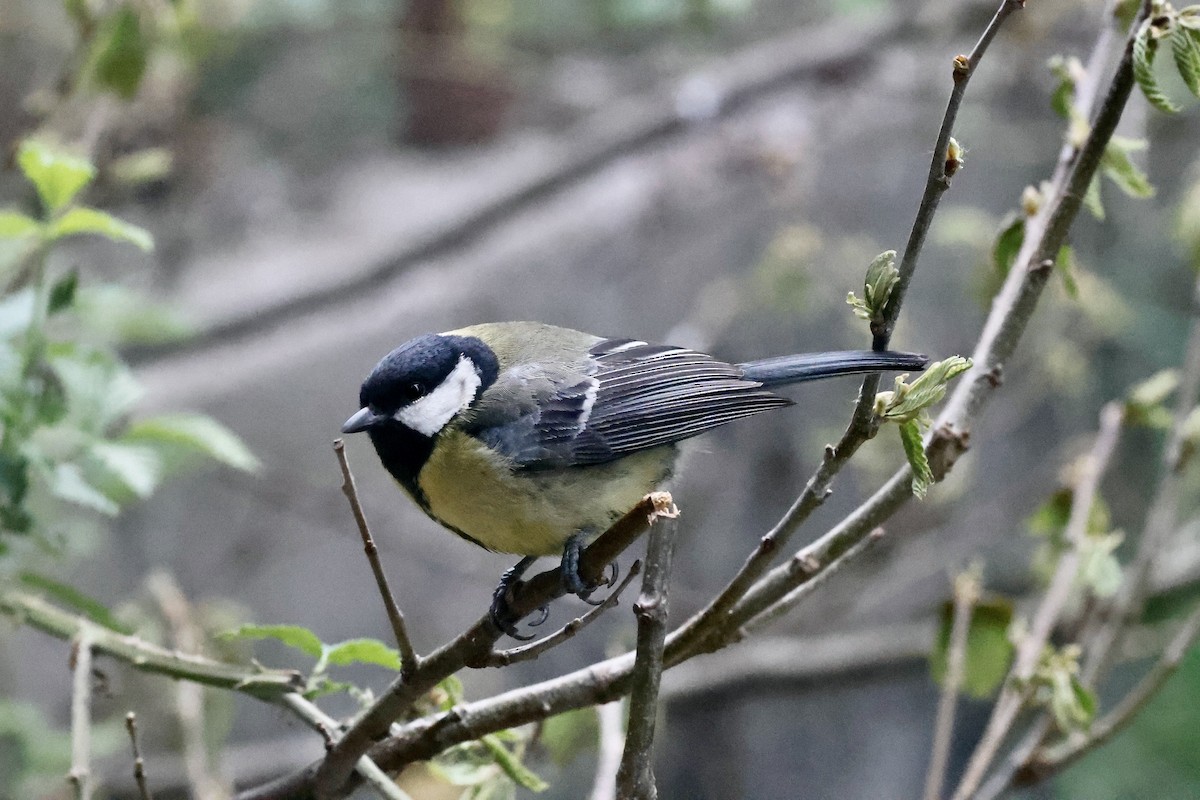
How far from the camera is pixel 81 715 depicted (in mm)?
710

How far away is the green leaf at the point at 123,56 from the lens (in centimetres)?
105

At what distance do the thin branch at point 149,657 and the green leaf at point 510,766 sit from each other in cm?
13

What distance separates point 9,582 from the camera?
2.72 feet

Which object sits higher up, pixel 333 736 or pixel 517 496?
pixel 517 496

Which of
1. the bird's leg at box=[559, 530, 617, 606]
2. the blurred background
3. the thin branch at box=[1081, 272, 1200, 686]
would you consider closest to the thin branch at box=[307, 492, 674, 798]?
the bird's leg at box=[559, 530, 617, 606]

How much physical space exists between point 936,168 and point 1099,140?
27 cm

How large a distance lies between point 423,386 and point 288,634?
26 centimetres

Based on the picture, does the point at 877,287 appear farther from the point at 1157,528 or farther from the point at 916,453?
the point at 1157,528

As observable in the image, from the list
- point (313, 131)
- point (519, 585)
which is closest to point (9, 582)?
point (519, 585)

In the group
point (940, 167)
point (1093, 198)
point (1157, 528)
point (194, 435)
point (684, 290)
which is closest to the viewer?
point (940, 167)

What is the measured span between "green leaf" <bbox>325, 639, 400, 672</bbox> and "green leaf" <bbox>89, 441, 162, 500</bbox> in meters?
0.24

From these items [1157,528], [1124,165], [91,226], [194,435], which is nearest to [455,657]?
[194,435]

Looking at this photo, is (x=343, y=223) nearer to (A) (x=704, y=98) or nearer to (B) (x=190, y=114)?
(B) (x=190, y=114)

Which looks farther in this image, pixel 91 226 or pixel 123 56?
pixel 123 56
